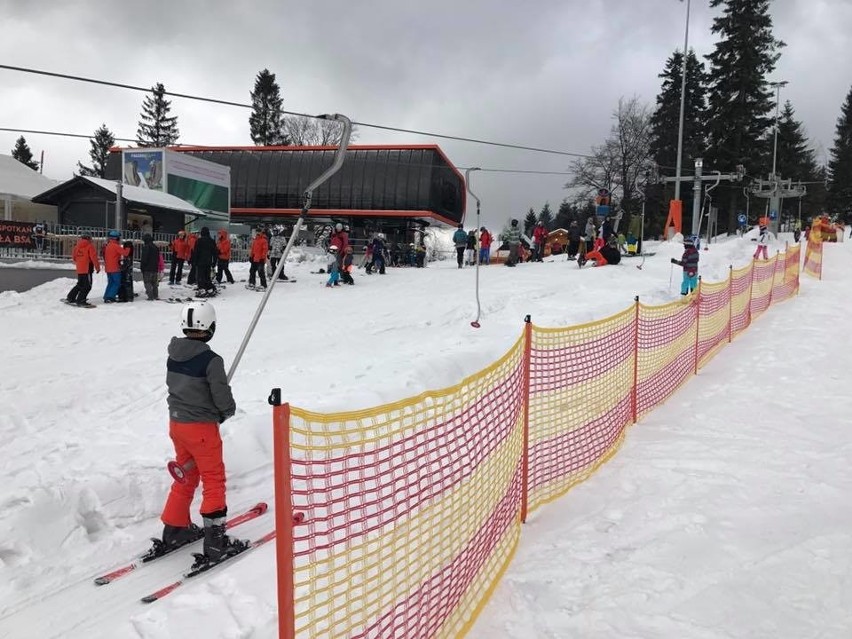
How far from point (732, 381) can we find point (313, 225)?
3630 centimetres

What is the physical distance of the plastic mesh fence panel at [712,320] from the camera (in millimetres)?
10594

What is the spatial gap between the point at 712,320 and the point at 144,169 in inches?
1072

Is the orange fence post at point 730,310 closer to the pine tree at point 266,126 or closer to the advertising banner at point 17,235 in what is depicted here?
the advertising banner at point 17,235

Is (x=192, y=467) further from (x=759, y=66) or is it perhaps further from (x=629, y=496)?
(x=759, y=66)

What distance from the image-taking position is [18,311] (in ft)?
42.2

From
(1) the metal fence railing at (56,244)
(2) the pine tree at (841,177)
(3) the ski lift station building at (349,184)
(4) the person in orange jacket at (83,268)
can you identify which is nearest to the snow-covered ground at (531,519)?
(4) the person in orange jacket at (83,268)

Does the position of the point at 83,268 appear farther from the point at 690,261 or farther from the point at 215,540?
the point at 690,261

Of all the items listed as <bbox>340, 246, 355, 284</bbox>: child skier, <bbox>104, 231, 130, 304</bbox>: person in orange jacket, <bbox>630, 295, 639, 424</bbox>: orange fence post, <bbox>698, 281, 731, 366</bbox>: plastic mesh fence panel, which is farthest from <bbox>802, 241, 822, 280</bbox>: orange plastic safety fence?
<bbox>104, 231, 130, 304</bbox>: person in orange jacket

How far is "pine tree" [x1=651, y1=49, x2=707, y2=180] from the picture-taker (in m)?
50.9

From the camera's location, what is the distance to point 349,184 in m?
39.6

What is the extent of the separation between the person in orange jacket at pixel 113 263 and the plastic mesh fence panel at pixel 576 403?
11357 mm

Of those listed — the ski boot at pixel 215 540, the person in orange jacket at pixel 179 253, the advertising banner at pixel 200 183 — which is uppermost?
the advertising banner at pixel 200 183

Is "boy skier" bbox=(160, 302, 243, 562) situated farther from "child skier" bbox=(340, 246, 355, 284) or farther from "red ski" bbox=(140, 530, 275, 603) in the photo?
"child skier" bbox=(340, 246, 355, 284)

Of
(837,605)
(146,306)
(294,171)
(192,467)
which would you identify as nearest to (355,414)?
(192,467)
